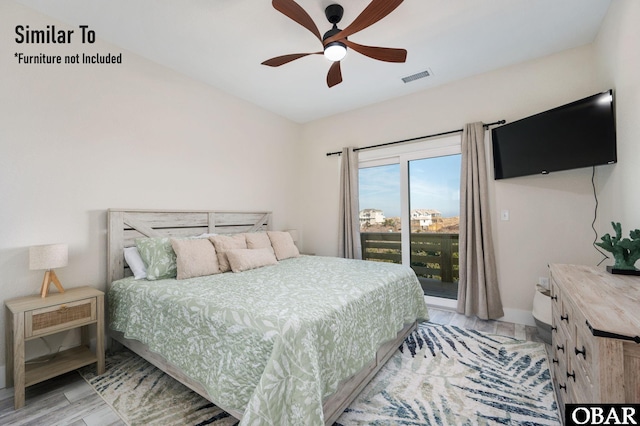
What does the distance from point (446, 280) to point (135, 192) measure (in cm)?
384

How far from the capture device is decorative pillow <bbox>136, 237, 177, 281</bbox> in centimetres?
240

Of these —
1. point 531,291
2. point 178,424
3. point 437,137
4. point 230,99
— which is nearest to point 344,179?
point 437,137

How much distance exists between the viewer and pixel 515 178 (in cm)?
298

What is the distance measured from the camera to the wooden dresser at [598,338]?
0.87 m

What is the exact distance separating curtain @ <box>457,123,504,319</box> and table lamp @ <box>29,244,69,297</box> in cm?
387

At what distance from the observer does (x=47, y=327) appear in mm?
1912

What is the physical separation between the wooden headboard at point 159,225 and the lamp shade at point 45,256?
Result: 1.46 feet

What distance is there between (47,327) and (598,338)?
308cm

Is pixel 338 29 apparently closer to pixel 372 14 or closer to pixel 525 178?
pixel 372 14

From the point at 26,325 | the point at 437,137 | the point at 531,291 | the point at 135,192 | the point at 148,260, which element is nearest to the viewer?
the point at 26,325

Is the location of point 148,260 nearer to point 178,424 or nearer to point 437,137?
point 178,424

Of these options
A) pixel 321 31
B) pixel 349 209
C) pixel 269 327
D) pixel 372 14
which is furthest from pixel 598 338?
pixel 349 209

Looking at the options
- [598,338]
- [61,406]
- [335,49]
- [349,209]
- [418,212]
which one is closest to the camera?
[598,338]

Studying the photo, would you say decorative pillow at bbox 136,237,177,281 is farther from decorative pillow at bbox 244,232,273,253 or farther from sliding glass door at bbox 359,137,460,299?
sliding glass door at bbox 359,137,460,299
